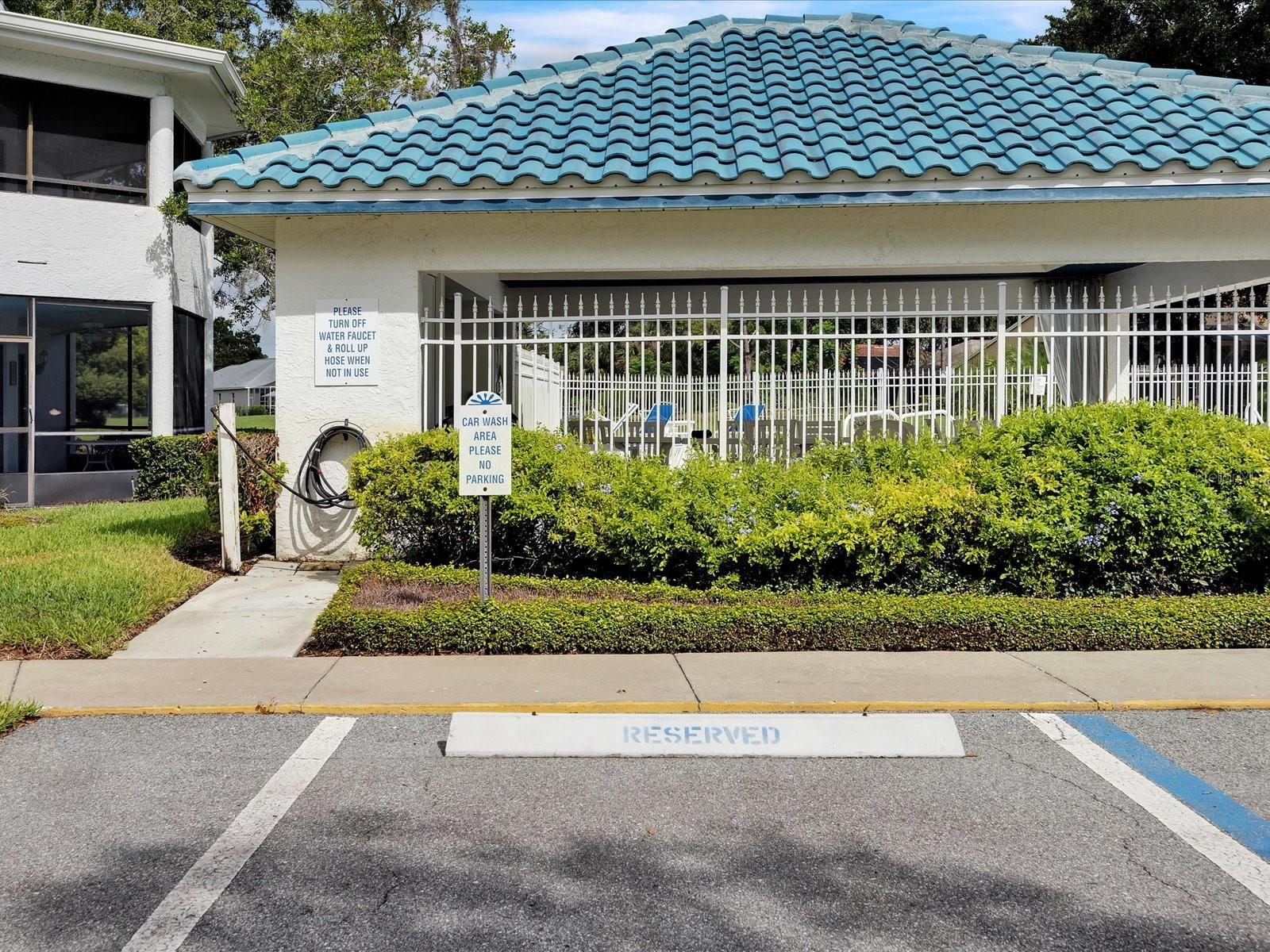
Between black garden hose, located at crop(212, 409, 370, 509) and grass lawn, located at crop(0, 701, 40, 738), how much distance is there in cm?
405

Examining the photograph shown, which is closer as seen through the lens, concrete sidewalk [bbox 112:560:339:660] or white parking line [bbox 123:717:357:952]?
white parking line [bbox 123:717:357:952]

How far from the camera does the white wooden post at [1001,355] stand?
949 centimetres

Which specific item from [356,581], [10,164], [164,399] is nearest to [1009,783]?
[356,581]

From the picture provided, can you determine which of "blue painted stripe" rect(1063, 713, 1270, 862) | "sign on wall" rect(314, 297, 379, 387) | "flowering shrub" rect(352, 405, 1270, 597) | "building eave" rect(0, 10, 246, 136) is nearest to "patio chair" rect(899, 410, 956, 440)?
"flowering shrub" rect(352, 405, 1270, 597)

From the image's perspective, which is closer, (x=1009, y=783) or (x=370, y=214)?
(x=1009, y=783)

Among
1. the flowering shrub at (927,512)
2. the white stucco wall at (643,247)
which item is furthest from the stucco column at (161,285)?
the flowering shrub at (927,512)

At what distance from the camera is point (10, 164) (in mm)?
15117

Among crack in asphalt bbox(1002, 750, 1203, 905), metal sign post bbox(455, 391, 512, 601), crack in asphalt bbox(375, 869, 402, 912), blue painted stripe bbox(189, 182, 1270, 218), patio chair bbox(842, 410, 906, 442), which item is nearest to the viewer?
crack in asphalt bbox(375, 869, 402, 912)

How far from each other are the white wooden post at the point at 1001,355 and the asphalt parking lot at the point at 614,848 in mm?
4706

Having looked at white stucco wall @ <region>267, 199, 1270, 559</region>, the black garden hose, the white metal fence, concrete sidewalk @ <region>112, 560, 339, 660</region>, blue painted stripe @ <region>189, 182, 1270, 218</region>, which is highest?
blue painted stripe @ <region>189, 182, 1270, 218</region>

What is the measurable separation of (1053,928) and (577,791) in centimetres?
197

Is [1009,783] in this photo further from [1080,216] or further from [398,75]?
[398,75]

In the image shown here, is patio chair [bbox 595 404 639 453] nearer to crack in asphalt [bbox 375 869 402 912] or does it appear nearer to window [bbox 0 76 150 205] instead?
crack in asphalt [bbox 375 869 402 912]

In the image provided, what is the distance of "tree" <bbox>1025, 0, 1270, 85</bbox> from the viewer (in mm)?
22781
